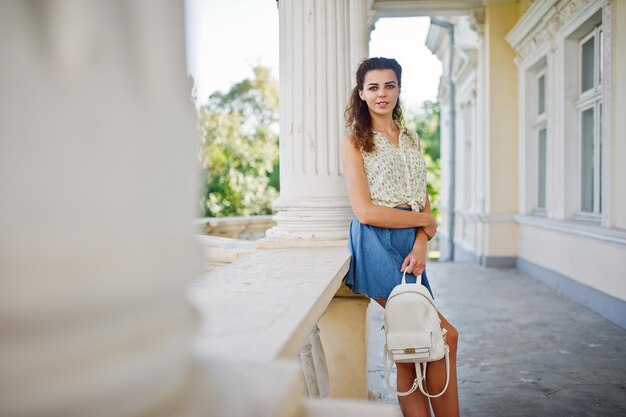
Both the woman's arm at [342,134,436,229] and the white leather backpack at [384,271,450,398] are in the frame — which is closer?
the white leather backpack at [384,271,450,398]

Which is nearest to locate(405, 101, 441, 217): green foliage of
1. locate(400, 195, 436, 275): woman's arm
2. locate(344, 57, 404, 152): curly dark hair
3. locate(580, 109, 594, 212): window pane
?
locate(580, 109, 594, 212): window pane

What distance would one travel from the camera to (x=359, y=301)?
2.81 m

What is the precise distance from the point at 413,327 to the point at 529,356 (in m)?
2.69

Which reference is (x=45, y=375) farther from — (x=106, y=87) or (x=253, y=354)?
(x=253, y=354)

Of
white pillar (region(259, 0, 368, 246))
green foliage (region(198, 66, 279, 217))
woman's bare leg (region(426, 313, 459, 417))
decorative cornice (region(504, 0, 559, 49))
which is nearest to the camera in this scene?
woman's bare leg (region(426, 313, 459, 417))

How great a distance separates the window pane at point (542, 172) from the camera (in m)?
8.77

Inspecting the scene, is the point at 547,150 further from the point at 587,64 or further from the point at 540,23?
the point at 540,23

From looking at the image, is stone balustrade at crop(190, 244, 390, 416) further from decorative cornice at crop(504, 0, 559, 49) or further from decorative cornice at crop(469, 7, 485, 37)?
decorative cornice at crop(469, 7, 485, 37)

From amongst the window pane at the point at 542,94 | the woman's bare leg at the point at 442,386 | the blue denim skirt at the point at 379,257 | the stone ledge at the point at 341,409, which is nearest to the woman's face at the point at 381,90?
the blue denim skirt at the point at 379,257

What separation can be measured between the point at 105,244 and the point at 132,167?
8 centimetres

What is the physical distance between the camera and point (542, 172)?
888 centimetres

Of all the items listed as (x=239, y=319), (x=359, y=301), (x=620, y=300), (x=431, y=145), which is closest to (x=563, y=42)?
(x=620, y=300)

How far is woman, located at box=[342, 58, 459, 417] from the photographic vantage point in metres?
2.31

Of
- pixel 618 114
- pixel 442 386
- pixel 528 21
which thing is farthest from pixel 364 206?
pixel 528 21
